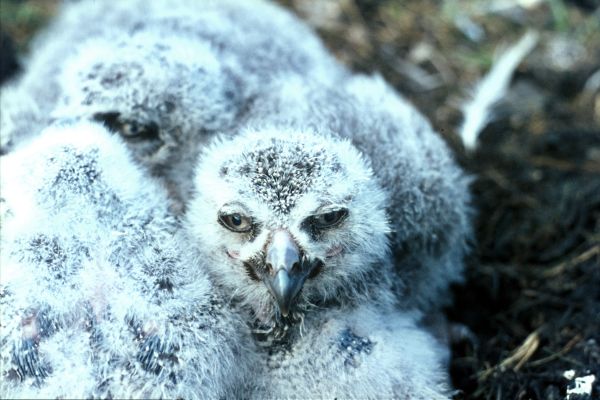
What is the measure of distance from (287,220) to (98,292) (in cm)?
63

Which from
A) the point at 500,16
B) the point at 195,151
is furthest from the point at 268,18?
the point at 500,16

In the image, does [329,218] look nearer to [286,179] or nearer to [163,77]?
[286,179]

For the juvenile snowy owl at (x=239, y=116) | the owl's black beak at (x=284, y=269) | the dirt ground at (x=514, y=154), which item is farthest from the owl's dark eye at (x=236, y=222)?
the dirt ground at (x=514, y=154)

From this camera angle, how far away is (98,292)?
258 centimetres

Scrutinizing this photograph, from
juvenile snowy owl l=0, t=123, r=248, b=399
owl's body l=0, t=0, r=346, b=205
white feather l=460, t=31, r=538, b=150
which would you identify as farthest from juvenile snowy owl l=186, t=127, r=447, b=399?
white feather l=460, t=31, r=538, b=150

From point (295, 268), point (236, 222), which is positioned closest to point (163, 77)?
point (236, 222)

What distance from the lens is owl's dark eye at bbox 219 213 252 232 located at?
8.96 feet

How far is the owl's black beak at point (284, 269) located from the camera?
2.57m

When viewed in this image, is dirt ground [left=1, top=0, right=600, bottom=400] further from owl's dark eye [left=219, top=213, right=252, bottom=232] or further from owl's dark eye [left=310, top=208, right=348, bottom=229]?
owl's dark eye [left=219, top=213, right=252, bottom=232]

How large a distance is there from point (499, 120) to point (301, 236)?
2232 millimetres

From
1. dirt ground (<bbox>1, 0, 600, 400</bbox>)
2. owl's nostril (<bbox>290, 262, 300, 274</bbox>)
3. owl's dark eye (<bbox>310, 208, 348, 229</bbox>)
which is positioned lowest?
dirt ground (<bbox>1, 0, 600, 400</bbox>)

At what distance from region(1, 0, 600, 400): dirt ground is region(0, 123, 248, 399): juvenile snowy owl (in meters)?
1.09

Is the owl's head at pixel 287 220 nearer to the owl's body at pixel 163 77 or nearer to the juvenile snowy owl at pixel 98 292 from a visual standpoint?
the juvenile snowy owl at pixel 98 292

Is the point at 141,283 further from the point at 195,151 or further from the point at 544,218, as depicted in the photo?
the point at 544,218
